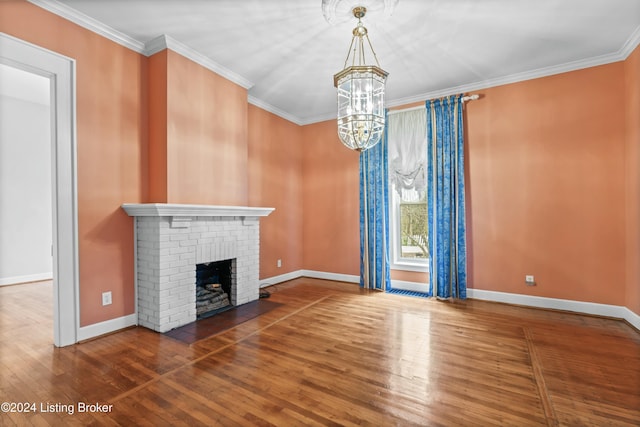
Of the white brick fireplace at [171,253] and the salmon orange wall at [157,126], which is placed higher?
the salmon orange wall at [157,126]

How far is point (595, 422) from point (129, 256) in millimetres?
3811

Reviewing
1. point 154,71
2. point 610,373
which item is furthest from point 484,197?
point 154,71

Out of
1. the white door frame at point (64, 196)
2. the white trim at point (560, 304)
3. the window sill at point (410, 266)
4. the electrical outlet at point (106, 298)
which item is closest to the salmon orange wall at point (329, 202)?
the window sill at point (410, 266)

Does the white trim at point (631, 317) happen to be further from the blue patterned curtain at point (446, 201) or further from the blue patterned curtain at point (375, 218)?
the blue patterned curtain at point (375, 218)

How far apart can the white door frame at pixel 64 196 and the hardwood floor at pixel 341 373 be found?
0.95 feet

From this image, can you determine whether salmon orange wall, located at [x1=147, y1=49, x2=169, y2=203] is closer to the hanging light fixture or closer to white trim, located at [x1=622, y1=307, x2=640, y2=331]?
the hanging light fixture

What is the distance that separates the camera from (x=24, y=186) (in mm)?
4852

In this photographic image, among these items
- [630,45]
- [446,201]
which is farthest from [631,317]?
[630,45]

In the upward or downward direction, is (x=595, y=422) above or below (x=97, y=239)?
below

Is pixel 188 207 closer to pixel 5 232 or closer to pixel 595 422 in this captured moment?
pixel 595 422

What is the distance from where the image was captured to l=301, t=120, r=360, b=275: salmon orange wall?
4840 millimetres

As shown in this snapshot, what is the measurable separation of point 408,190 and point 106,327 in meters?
4.05

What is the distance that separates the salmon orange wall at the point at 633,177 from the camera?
113 inches

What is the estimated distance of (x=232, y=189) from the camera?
146 inches
